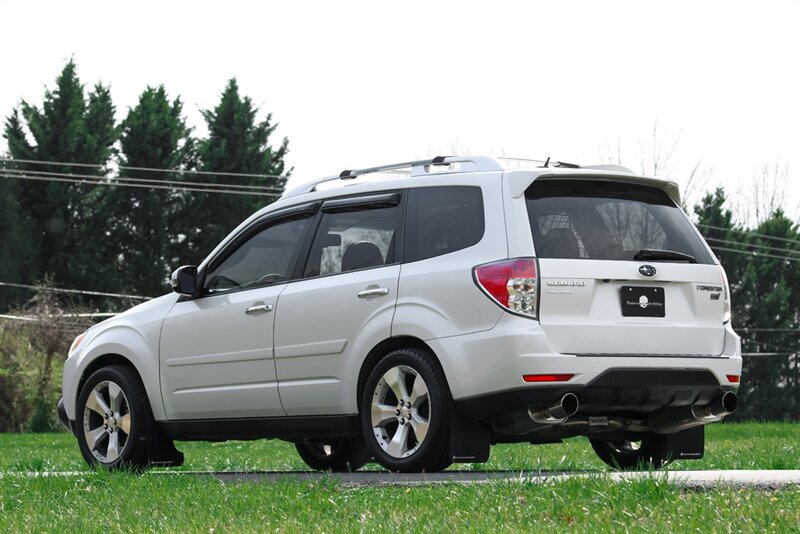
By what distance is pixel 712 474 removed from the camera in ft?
24.3

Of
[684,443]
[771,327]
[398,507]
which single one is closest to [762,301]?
[771,327]

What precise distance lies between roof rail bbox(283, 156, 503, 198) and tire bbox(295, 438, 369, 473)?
2242mm

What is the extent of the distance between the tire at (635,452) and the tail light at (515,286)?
180cm

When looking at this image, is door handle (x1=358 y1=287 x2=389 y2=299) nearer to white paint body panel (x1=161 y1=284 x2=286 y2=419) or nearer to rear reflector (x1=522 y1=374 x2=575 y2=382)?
white paint body panel (x1=161 y1=284 x2=286 y2=419)

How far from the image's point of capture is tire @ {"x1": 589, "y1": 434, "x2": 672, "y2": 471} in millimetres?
9266

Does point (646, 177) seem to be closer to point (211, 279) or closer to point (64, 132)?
point (211, 279)

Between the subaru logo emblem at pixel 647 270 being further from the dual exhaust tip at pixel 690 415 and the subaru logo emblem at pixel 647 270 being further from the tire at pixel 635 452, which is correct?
the tire at pixel 635 452

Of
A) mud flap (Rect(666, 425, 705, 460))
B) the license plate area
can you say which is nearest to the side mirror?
the license plate area

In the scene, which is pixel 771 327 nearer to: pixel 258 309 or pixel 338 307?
pixel 258 309

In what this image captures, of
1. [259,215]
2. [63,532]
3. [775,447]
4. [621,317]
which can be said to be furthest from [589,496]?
[775,447]

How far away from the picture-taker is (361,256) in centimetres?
895

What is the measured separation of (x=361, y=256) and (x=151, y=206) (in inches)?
2079

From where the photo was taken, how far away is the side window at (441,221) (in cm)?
826

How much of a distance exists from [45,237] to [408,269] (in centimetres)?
5364
